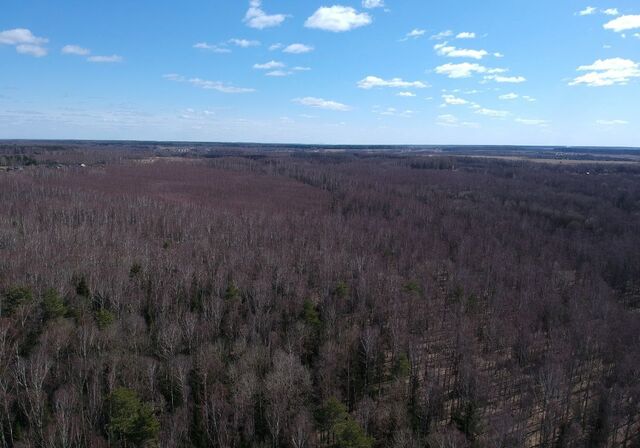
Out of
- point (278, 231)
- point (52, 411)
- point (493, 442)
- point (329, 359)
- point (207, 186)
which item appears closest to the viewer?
point (493, 442)

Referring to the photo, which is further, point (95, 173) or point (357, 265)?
point (95, 173)

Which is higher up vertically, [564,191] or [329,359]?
[564,191]

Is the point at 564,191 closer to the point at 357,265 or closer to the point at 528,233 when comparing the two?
the point at 528,233

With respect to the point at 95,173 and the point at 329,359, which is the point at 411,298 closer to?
the point at 329,359

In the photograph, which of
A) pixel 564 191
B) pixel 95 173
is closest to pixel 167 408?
pixel 564 191

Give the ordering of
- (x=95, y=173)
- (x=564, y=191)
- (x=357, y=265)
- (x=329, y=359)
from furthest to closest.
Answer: (x=95, y=173) → (x=564, y=191) → (x=357, y=265) → (x=329, y=359)

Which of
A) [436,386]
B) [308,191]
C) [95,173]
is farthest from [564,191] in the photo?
[95,173]
